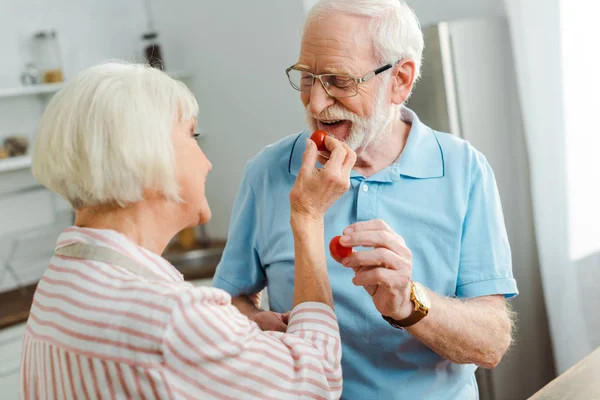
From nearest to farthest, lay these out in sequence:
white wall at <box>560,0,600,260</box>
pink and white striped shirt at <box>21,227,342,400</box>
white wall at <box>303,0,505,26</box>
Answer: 1. pink and white striped shirt at <box>21,227,342,400</box>
2. white wall at <box>560,0,600,260</box>
3. white wall at <box>303,0,505,26</box>

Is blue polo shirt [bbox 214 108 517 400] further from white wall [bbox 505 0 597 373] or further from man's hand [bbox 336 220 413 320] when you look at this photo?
white wall [bbox 505 0 597 373]

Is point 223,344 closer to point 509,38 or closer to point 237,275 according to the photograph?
point 237,275

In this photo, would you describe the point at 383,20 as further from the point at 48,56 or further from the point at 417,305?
the point at 48,56

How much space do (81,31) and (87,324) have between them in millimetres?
2842

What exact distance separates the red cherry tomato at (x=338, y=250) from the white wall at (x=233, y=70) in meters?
2.02

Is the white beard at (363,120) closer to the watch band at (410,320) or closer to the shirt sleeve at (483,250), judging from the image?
the shirt sleeve at (483,250)

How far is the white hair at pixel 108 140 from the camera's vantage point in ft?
3.31

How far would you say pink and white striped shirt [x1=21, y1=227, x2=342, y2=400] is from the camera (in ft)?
3.06

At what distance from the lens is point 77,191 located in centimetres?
104

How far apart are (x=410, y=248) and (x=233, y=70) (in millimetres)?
2201

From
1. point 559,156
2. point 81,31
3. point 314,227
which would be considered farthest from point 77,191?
point 81,31

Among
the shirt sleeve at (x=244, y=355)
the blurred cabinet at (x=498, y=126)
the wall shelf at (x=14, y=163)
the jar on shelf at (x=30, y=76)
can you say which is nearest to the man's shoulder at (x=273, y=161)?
the shirt sleeve at (x=244, y=355)

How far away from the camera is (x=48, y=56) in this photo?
10.8ft

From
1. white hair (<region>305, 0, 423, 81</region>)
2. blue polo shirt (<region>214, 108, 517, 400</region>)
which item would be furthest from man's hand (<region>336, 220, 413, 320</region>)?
white hair (<region>305, 0, 423, 81</region>)
